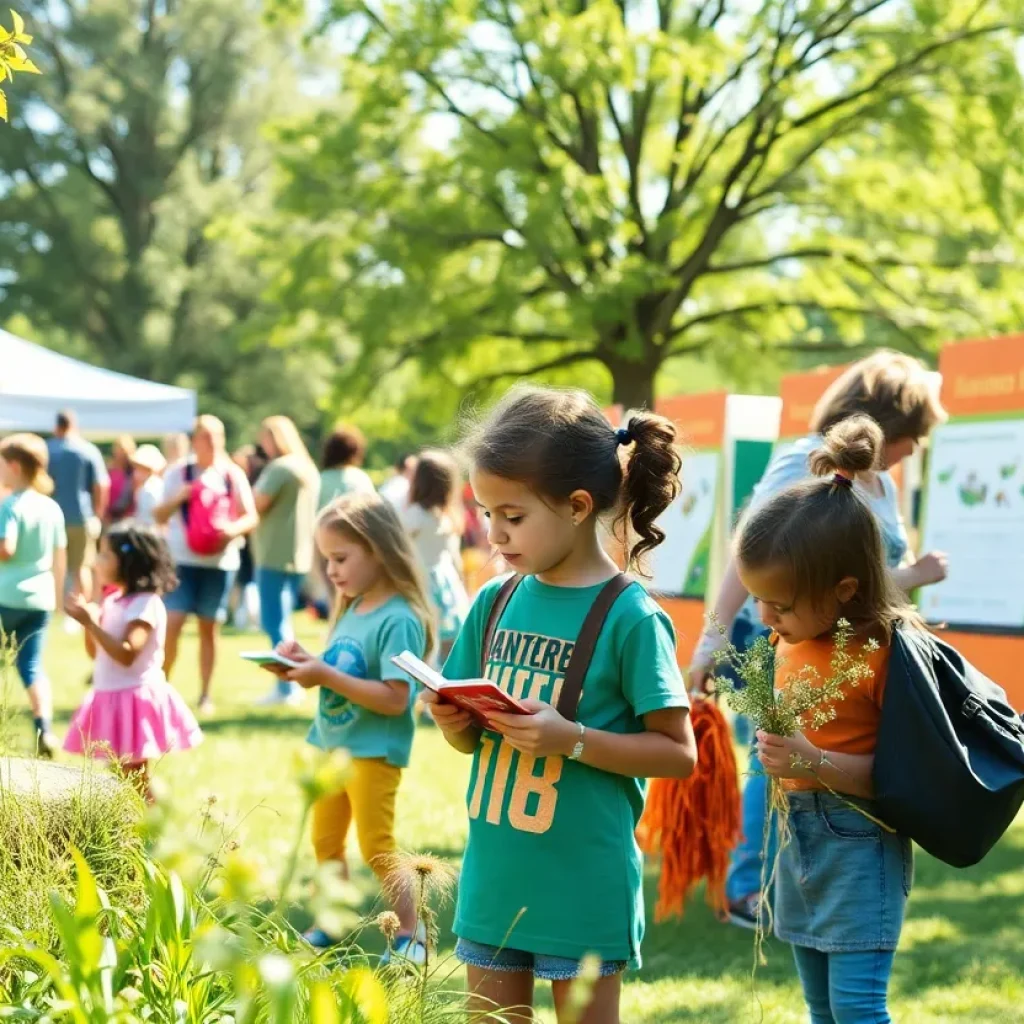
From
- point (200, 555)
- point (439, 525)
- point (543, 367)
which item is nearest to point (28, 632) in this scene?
point (200, 555)

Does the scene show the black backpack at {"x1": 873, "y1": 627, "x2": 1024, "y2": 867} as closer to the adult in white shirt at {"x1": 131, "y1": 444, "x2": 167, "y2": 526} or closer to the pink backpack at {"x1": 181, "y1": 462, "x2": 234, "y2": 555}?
the pink backpack at {"x1": 181, "y1": 462, "x2": 234, "y2": 555}

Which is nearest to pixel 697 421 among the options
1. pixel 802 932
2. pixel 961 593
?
pixel 961 593

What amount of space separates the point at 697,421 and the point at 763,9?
12206mm

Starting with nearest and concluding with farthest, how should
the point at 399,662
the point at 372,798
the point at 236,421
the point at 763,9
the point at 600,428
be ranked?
1. the point at 399,662
2. the point at 600,428
3. the point at 372,798
4. the point at 763,9
5. the point at 236,421

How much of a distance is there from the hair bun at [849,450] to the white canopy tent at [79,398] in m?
8.25

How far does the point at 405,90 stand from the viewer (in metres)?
22.6

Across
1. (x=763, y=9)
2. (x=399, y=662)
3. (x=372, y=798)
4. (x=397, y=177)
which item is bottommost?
(x=372, y=798)

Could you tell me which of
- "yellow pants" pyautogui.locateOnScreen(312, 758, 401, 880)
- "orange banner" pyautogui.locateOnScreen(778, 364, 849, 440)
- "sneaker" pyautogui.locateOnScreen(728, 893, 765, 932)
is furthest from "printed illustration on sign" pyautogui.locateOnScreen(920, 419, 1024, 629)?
"yellow pants" pyautogui.locateOnScreen(312, 758, 401, 880)

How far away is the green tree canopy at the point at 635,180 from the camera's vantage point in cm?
2102

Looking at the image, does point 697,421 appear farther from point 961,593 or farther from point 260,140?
point 260,140

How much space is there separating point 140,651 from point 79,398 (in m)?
6.25

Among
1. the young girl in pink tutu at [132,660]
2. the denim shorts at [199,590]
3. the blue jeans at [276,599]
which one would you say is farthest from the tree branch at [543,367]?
the young girl in pink tutu at [132,660]

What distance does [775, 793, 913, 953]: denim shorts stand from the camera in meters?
3.14

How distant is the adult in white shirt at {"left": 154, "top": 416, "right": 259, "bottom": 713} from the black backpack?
23.7 feet
